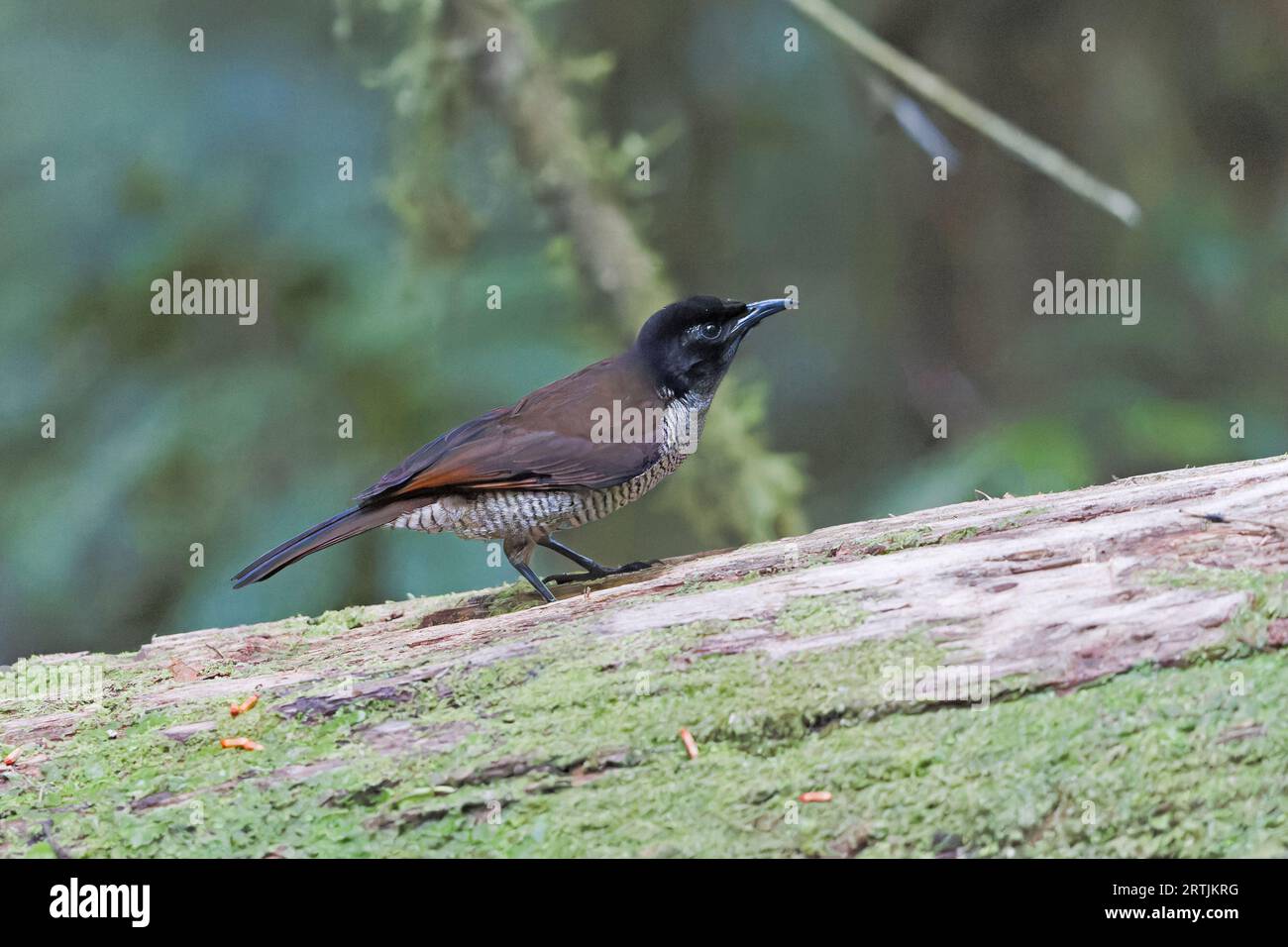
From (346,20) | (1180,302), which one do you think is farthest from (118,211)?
(1180,302)

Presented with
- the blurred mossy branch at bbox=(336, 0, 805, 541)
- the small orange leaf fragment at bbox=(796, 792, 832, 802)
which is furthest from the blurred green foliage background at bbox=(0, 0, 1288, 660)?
the small orange leaf fragment at bbox=(796, 792, 832, 802)

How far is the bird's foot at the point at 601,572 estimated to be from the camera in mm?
4246

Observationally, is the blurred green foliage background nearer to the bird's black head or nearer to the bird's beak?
the bird's black head

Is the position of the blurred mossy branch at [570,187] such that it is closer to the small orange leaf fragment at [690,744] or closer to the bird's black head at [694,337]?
the bird's black head at [694,337]

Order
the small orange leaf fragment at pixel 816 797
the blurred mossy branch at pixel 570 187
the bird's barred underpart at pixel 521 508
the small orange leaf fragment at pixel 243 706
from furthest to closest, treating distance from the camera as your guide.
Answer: the blurred mossy branch at pixel 570 187, the bird's barred underpart at pixel 521 508, the small orange leaf fragment at pixel 243 706, the small orange leaf fragment at pixel 816 797

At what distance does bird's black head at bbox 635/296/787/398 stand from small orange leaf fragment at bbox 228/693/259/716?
75.8 inches

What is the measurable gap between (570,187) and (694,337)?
1.69m

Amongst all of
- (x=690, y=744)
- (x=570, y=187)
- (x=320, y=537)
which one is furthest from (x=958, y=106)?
(x=690, y=744)

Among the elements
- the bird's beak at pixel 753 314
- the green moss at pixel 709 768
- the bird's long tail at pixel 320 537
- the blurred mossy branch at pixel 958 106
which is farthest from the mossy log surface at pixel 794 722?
the blurred mossy branch at pixel 958 106

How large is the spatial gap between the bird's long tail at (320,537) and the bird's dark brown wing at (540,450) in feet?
0.16

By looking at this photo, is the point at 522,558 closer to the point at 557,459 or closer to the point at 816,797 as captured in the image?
the point at 557,459

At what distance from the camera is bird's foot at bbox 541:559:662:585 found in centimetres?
425

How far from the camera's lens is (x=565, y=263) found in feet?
18.6

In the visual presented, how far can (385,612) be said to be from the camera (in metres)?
4.26
